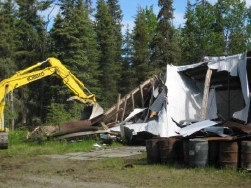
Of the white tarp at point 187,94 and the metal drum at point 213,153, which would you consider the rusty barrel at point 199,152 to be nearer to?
the metal drum at point 213,153

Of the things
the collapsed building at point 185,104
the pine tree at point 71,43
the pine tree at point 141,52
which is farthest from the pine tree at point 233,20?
the collapsed building at point 185,104

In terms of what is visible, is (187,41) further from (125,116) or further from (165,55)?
(125,116)

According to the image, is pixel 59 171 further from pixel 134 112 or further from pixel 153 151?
pixel 134 112

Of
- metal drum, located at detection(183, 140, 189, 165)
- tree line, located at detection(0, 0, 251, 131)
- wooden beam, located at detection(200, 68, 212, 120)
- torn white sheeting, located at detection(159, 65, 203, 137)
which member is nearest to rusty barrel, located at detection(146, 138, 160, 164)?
metal drum, located at detection(183, 140, 189, 165)

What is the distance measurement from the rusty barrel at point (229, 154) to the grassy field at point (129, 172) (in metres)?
0.20

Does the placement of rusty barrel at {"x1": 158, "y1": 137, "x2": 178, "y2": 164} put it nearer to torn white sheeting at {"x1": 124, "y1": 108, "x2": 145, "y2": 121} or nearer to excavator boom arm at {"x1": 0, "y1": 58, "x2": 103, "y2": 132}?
torn white sheeting at {"x1": 124, "y1": 108, "x2": 145, "y2": 121}

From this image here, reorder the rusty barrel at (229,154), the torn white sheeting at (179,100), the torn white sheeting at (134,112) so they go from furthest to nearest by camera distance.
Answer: the torn white sheeting at (134,112) < the torn white sheeting at (179,100) < the rusty barrel at (229,154)

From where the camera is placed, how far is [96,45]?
54.5m

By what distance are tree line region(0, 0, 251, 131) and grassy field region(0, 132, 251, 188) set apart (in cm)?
2487

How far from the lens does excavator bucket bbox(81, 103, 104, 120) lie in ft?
73.6

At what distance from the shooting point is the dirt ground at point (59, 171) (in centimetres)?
996

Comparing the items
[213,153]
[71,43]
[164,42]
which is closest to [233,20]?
[164,42]

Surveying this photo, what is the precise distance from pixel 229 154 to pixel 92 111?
1233 cm

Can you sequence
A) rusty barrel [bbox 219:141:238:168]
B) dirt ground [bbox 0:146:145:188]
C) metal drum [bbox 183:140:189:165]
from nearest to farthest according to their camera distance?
dirt ground [bbox 0:146:145:188] < rusty barrel [bbox 219:141:238:168] < metal drum [bbox 183:140:189:165]
